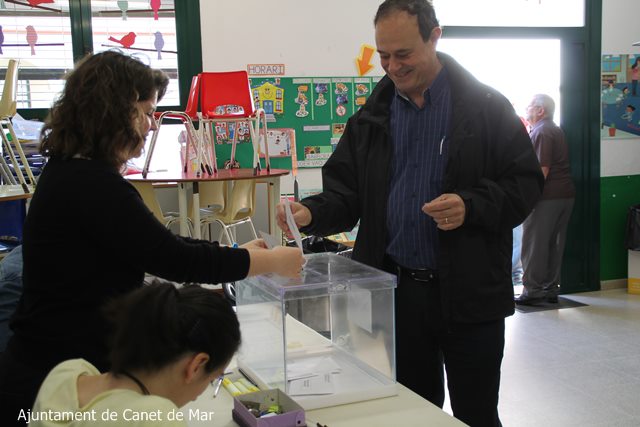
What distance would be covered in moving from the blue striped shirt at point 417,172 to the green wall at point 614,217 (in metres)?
4.37

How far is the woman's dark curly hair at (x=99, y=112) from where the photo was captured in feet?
4.30

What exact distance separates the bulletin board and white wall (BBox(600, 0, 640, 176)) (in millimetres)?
2209

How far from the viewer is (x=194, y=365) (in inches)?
43.1

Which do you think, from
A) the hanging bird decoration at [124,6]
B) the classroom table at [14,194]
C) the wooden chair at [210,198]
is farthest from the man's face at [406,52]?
the hanging bird decoration at [124,6]

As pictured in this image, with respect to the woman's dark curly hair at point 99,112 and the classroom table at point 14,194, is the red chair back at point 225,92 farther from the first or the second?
the woman's dark curly hair at point 99,112

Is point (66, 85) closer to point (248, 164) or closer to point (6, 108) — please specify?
point (6, 108)

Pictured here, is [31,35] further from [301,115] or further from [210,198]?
[301,115]

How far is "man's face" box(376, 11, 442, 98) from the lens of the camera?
67.9 inches

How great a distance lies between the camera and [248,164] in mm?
4801

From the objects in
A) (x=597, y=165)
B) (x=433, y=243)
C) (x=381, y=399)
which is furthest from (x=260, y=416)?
(x=597, y=165)

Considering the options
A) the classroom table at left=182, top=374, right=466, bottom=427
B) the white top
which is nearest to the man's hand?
the classroom table at left=182, top=374, right=466, bottom=427

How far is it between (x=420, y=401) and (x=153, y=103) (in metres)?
0.89

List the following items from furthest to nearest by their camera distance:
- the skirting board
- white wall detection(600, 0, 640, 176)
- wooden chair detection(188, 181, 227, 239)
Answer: the skirting board < white wall detection(600, 0, 640, 176) < wooden chair detection(188, 181, 227, 239)

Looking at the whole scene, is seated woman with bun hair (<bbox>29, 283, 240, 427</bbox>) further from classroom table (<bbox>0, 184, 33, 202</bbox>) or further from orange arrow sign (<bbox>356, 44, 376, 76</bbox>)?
orange arrow sign (<bbox>356, 44, 376, 76</bbox>)
